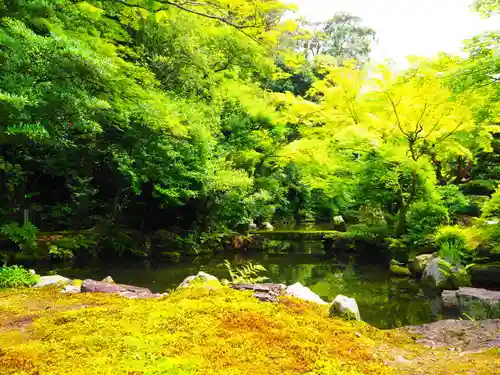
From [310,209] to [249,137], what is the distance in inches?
426

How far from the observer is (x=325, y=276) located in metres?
11.1

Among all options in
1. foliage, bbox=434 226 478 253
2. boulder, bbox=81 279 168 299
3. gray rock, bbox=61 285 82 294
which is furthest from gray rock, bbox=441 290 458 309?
gray rock, bbox=61 285 82 294

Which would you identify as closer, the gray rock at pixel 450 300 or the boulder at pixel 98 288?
the boulder at pixel 98 288

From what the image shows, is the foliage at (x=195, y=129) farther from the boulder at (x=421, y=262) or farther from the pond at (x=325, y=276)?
the pond at (x=325, y=276)

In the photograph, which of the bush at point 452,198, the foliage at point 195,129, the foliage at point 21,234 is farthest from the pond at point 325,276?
the bush at point 452,198

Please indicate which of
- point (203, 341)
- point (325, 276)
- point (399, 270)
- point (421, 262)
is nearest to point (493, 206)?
point (421, 262)

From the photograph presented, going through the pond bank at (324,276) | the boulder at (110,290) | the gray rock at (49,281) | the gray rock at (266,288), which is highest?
the gray rock at (266,288)

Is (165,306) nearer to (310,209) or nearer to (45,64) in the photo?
(45,64)

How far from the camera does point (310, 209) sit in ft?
82.1

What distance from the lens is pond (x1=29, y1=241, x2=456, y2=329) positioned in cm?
762

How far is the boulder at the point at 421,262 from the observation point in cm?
1016

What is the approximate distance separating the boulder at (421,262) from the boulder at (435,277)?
43 cm

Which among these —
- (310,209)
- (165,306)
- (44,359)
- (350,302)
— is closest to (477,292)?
(350,302)

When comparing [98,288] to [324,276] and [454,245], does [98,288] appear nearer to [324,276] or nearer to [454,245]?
[324,276]
